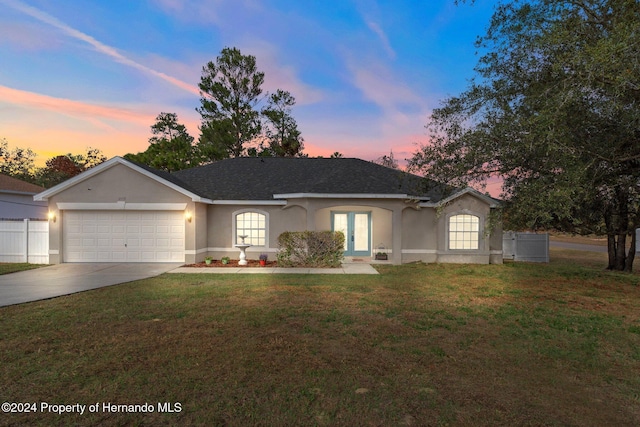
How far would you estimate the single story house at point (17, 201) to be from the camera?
69.1ft

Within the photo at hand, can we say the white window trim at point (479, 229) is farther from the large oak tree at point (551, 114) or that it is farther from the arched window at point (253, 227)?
the arched window at point (253, 227)

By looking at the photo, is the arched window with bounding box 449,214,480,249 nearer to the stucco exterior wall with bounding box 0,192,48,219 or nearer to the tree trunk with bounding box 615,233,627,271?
the tree trunk with bounding box 615,233,627,271

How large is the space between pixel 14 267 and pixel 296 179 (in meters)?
12.0

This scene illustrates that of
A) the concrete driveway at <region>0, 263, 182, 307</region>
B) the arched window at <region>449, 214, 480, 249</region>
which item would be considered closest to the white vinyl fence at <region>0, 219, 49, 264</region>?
the concrete driveway at <region>0, 263, 182, 307</region>

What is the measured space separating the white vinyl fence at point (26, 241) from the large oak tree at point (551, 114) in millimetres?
15745

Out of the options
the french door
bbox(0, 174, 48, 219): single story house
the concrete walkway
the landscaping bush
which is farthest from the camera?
bbox(0, 174, 48, 219): single story house

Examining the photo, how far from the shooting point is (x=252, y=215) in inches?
607

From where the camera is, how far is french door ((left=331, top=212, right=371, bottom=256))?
16.5m

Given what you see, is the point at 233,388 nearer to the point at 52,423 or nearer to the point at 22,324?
the point at 52,423

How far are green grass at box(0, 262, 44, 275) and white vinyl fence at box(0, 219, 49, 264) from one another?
0.49 m

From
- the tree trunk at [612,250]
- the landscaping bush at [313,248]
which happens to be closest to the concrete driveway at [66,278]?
the landscaping bush at [313,248]

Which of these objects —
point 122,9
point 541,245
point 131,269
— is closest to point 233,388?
point 131,269

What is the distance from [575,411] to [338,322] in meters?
3.69

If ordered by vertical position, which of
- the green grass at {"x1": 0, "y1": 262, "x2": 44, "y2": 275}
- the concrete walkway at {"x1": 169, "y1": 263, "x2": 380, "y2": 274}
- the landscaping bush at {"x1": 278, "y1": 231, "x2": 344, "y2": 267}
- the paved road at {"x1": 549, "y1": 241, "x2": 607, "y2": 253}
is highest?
the landscaping bush at {"x1": 278, "y1": 231, "x2": 344, "y2": 267}
